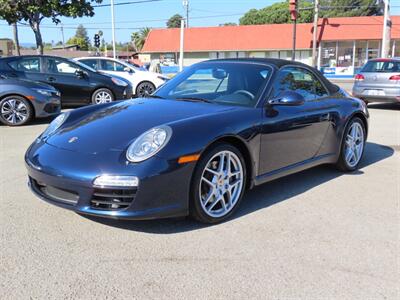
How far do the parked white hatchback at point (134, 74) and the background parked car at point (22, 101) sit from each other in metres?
4.82

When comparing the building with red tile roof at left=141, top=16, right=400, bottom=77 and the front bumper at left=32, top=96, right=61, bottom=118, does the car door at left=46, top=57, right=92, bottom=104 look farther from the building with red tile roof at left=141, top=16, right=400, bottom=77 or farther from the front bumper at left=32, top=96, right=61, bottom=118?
the building with red tile roof at left=141, top=16, right=400, bottom=77

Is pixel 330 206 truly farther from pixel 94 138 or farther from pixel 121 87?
pixel 121 87

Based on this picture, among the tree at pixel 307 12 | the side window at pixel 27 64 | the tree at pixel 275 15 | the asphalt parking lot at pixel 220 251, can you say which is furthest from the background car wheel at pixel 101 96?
the tree at pixel 307 12

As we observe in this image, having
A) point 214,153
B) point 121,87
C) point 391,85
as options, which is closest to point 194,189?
point 214,153

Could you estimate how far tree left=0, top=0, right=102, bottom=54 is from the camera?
1723cm

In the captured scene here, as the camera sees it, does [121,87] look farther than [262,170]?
Yes

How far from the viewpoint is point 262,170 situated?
4199 millimetres

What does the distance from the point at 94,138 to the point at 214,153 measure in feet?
3.26

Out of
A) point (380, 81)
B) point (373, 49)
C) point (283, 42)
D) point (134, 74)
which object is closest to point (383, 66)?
point (380, 81)

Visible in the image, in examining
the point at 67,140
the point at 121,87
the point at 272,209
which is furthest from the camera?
the point at 121,87

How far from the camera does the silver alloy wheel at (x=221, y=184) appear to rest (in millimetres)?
3735

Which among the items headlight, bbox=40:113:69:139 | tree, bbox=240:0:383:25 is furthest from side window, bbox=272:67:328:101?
tree, bbox=240:0:383:25

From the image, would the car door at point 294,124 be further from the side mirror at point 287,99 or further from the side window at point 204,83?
the side window at point 204,83

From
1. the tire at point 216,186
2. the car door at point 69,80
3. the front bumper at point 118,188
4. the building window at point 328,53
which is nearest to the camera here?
the front bumper at point 118,188
